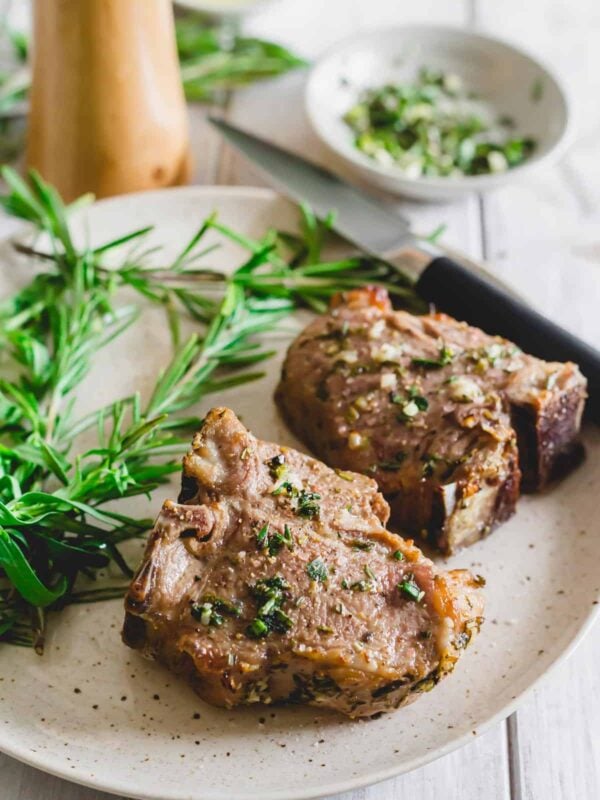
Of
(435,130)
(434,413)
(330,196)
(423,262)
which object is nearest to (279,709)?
(434,413)

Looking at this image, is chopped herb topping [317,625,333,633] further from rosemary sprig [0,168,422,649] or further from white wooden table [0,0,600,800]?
rosemary sprig [0,168,422,649]

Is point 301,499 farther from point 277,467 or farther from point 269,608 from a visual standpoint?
point 269,608

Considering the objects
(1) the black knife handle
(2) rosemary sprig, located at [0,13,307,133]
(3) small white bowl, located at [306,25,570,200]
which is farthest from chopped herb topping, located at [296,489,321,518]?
(2) rosemary sprig, located at [0,13,307,133]

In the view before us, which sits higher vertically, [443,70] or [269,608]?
[443,70]

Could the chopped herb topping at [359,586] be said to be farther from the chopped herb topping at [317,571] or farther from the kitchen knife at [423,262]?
the kitchen knife at [423,262]

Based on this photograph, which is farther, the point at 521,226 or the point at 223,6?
the point at 223,6

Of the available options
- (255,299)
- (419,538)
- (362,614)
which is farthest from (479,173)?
(362,614)

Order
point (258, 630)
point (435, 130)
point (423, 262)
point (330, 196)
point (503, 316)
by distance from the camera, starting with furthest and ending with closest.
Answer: point (435, 130), point (330, 196), point (423, 262), point (503, 316), point (258, 630)
